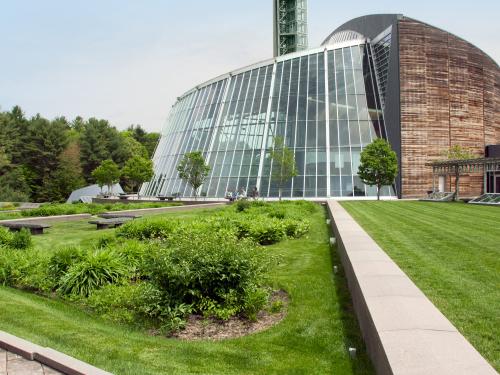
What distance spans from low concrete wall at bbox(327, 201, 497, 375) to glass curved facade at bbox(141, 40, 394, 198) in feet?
114

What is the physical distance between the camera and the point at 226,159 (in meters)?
46.8

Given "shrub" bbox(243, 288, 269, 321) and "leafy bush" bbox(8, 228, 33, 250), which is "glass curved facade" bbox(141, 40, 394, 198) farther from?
"shrub" bbox(243, 288, 269, 321)

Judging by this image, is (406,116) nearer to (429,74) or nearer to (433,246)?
(429,74)

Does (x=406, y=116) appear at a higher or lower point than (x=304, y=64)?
lower

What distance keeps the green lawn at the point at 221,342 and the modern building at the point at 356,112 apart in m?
33.4

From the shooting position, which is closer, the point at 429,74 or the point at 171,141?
the point at 429,74

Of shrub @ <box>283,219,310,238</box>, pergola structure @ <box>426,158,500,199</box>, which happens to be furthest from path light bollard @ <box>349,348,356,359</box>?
pergola structure @ <box>426,158,500,199</box>

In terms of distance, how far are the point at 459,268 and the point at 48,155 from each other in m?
72.5

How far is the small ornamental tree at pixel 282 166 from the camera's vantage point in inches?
1554

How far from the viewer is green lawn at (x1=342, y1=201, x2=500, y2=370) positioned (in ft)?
17.8

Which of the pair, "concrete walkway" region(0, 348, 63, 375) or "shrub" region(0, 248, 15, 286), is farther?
"shrub" region(0, 248, 15, 286)

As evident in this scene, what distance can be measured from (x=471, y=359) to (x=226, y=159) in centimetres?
4343

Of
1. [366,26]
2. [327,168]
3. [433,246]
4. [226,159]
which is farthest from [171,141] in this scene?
[433,246]

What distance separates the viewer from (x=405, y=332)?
441 cm
